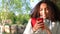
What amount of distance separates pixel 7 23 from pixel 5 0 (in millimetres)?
154

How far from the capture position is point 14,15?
1.16 m

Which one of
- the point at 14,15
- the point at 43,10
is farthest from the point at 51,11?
the point at 14,15

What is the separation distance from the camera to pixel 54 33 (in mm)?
1148

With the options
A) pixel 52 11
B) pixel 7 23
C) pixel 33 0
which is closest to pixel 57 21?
pixel 52 11

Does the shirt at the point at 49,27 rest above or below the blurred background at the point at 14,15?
below

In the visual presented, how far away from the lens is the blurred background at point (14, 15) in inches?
44.8

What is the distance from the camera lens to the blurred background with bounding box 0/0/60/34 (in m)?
1.14

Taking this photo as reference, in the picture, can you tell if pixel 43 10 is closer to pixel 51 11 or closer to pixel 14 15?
pixel 51 11

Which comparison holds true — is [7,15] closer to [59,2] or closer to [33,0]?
[33,0]

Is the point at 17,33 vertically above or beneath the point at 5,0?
beneath

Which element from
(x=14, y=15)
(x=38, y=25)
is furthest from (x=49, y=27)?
(x=14, y=15)

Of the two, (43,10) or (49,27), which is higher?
(43,10)

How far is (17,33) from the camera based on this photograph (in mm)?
1146

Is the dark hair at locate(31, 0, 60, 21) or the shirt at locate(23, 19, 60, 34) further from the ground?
the dark hair at locate(31, 0, 60, 21)
